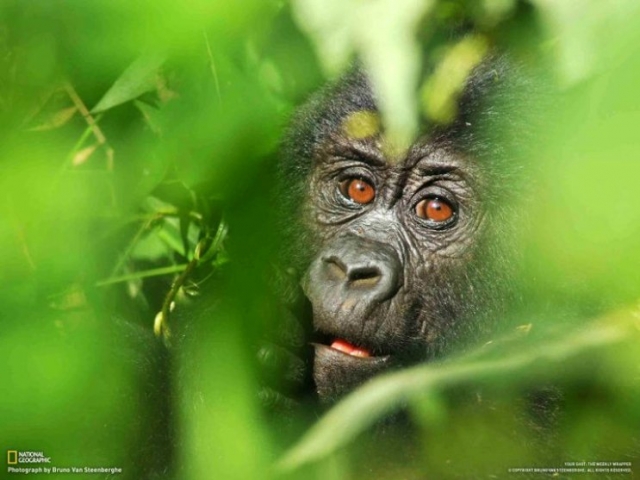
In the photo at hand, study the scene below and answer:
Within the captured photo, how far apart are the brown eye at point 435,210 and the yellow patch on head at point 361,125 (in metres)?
0.25

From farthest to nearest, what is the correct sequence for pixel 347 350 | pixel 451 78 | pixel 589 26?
pixel 347 350 → pixel 451 78 → pixel 589 26

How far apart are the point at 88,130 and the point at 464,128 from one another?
3.36ft

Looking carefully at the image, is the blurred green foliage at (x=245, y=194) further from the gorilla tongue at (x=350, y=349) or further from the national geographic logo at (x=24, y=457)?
the gorilla tongue at (x=350, y=349)

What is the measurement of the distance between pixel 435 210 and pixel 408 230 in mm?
99

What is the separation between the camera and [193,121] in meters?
2.06

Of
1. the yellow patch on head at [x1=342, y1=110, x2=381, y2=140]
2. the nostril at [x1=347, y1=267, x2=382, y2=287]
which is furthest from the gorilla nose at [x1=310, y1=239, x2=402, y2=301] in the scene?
the yellow patch on head at [x1=342, y1=110, x2=381, y2=140]

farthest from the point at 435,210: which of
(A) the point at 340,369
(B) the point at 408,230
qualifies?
(A) the point at 340,369

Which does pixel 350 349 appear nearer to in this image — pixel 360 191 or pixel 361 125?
pixel 360 191

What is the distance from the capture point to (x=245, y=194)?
6.13 ft

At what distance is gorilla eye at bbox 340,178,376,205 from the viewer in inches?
105

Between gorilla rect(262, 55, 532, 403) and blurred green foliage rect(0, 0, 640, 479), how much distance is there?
88 mm

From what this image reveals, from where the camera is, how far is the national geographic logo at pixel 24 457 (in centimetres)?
177

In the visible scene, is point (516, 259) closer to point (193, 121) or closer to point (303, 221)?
point (303, 221)

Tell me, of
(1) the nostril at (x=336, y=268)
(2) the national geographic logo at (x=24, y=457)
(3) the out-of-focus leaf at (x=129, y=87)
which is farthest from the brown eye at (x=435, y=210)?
(2) the national geographic logo at (x=24, y=457)
